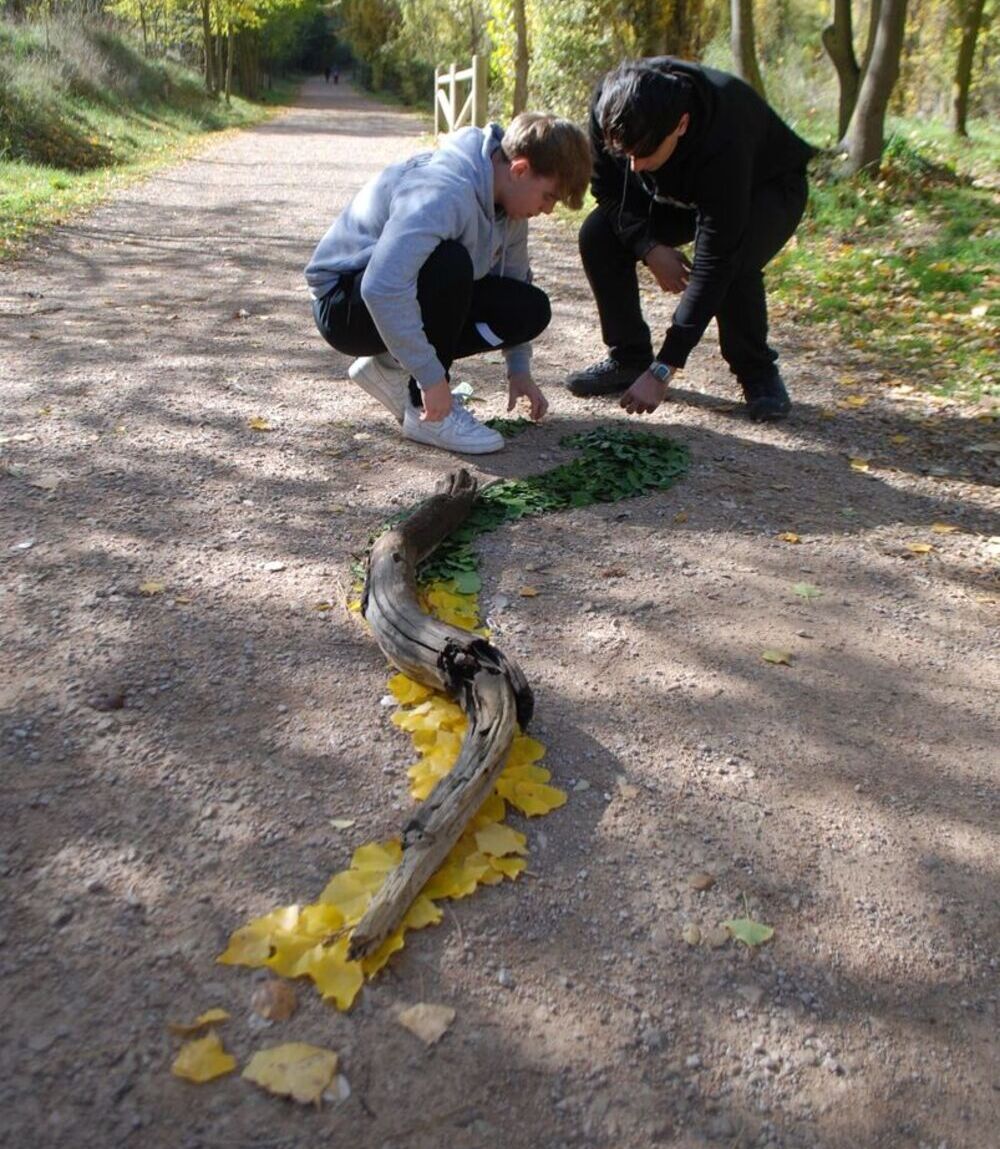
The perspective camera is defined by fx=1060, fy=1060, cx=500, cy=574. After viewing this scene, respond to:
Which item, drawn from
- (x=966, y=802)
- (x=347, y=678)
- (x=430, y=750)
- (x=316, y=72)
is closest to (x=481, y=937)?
(x=430, y=750)

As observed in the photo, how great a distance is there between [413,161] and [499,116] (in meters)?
15.7

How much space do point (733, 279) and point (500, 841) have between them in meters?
2.59

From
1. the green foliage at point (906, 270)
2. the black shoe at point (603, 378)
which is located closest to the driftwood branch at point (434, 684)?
the black shoe at point (603, 378)

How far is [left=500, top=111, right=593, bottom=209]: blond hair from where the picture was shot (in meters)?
2.94

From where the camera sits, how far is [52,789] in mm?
1941

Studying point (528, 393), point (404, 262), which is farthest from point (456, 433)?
point (404, 262)

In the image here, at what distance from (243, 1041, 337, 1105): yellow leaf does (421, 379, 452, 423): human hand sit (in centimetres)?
204

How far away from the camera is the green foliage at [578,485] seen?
2.90 m

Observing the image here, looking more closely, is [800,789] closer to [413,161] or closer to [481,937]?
[481,937]

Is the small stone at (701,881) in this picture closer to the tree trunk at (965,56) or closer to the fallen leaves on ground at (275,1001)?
the fallen leaves on ground at (275,1001)

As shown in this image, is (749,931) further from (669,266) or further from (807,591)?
(669,266)

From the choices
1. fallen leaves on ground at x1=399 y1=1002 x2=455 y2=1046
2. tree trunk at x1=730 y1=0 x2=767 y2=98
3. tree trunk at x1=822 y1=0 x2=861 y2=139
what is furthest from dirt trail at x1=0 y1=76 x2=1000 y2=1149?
tree trunk at x1=822 y1=0 x2=861 y2=139

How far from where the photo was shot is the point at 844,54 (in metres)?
9.43

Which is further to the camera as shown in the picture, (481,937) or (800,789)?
(800,789)
